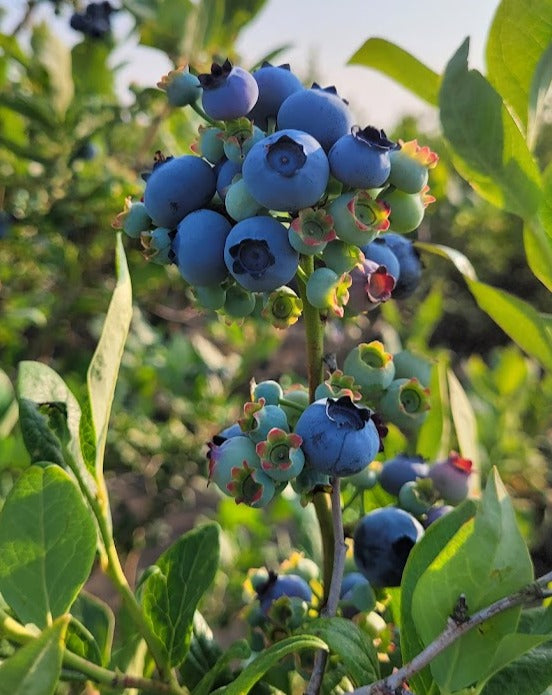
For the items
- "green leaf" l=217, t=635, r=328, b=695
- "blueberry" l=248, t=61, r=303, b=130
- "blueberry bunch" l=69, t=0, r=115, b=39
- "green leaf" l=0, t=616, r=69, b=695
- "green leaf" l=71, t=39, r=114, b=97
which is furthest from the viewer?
"green leaf" l=71, t=39, r=114, b=97

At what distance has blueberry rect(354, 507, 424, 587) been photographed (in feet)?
2.30

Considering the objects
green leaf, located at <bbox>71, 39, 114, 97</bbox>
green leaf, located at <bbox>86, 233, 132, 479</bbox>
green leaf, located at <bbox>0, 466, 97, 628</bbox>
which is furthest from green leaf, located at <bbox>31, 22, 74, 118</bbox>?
green leaf, located at <bbox>0, 466, 97, 628</bbox>

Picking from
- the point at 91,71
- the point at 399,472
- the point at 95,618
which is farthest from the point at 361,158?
the point at 91,71

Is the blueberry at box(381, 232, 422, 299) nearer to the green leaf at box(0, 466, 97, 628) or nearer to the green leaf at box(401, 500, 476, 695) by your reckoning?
the green leaf at box(401, 500, 476, 695)

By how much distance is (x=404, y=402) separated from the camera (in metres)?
0.74

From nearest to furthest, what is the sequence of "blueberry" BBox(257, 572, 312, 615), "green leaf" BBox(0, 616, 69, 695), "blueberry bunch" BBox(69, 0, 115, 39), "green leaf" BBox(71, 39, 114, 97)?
"green leaf" BBox(0, 616, 69, 695) < "blueberry" BBox(257, 572, 312, 615) < "blueberry bunch" BBox(69, 0, 115, 39) < "green leaf" BBox(71, 39, 114, 97)

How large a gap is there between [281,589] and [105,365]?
31 centimetres

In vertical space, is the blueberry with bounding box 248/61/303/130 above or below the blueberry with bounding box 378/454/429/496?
above

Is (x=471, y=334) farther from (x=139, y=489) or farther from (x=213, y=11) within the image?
(x=213, y=11)

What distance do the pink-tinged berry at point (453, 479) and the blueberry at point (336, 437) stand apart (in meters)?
0.20

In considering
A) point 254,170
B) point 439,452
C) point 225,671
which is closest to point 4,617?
point 225,671

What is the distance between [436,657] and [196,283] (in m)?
0.36

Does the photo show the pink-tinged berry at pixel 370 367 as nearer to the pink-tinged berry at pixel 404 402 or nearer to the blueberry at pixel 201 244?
the pink-tinged berry at pixel 404 402

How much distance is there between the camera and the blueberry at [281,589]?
2.45 ft
